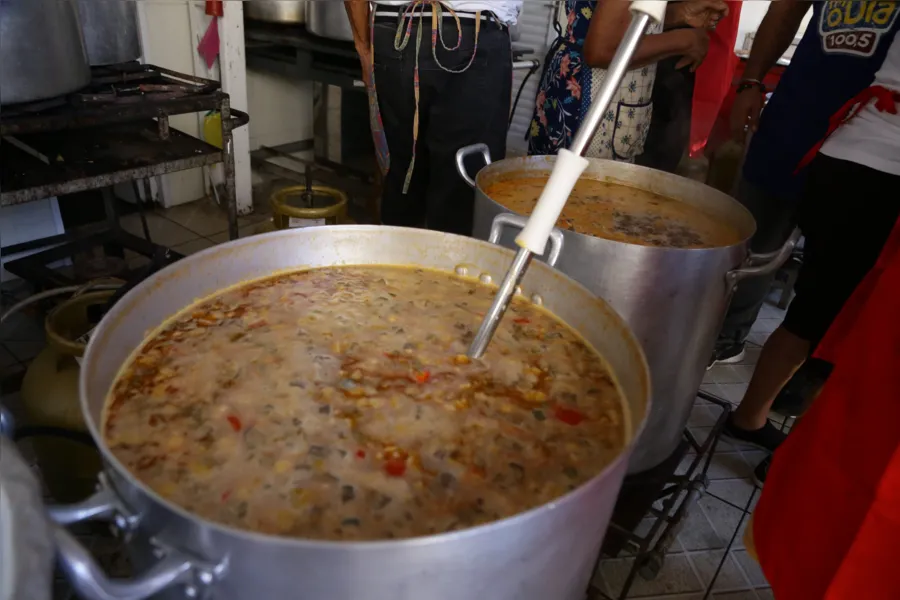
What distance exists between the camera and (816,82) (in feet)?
6.02

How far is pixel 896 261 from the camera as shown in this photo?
1071 mm

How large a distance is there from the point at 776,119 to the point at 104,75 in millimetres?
2126

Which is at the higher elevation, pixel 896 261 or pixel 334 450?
pixel 896 261

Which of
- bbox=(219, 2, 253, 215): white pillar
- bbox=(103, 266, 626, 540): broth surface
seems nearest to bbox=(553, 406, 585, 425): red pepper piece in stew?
bbox=(103, 266, 626, 540): broth surface

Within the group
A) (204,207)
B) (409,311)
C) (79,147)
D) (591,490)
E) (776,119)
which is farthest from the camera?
(204,207)

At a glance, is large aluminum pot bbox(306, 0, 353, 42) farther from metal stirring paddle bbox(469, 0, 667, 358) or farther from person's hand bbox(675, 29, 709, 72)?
metal stirring paddle bbox(469, 0, 667, 358)

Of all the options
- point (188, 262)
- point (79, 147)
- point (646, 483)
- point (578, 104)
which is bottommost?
point (646, 483)

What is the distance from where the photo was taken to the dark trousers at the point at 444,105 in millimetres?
1835

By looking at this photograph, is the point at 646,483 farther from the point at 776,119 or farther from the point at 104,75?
the point at 104,75

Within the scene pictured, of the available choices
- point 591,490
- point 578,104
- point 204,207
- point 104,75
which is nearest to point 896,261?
point 591,490

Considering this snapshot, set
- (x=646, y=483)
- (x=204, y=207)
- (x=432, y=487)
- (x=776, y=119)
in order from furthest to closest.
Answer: (x=204, y=207) → (x=776, y=119) → (x=646, y=483) → (x=432, y=487)

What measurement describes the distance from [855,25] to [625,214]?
0.79m

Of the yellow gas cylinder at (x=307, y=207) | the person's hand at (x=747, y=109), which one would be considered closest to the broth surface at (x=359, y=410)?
the yellow gas cylinder at (x=307, y=207)

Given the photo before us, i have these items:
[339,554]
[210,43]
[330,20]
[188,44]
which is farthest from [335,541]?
[188,44]
